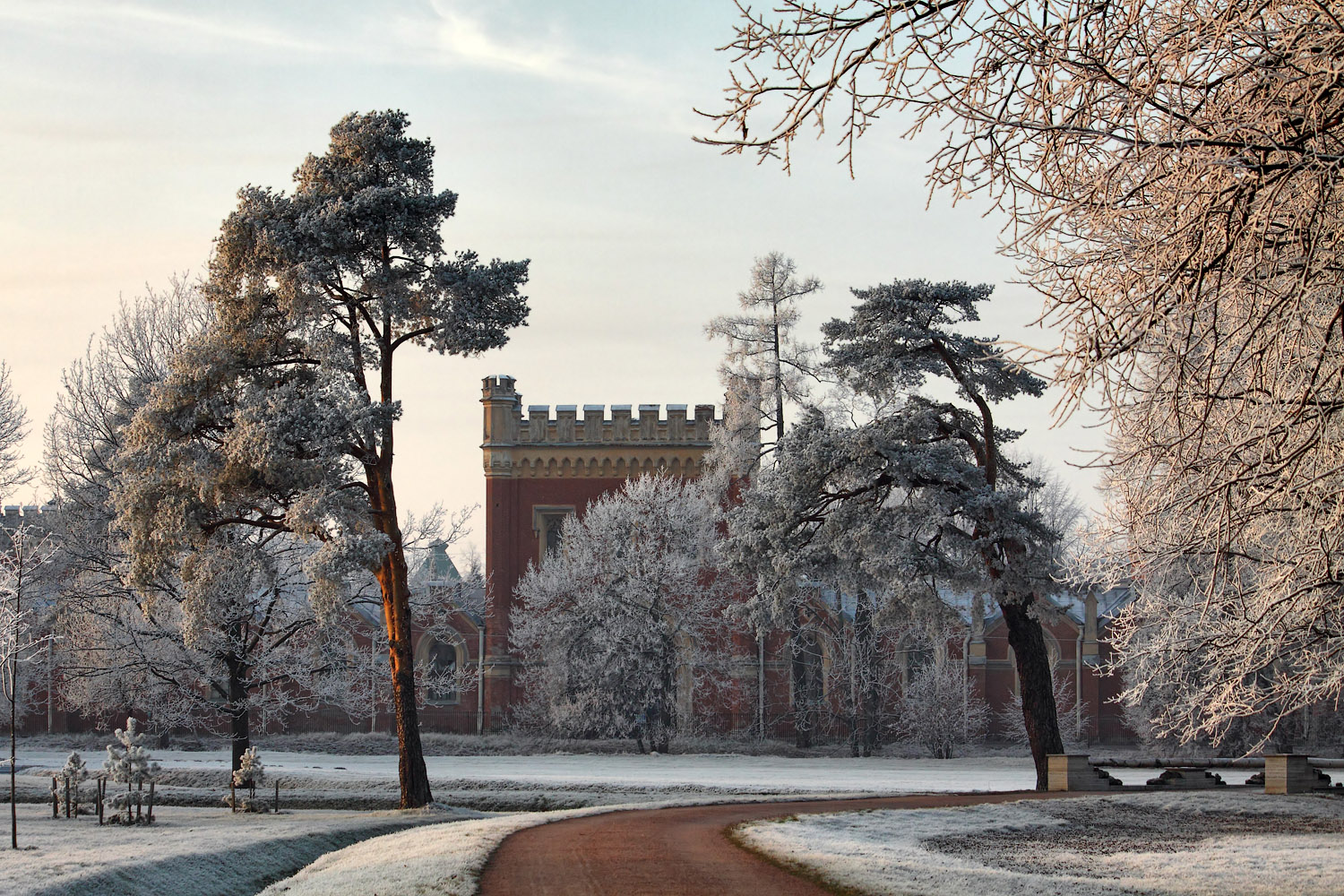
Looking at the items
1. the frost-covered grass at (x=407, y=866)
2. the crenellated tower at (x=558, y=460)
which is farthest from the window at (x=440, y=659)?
the frost-covered grass at (x=407, y=866)

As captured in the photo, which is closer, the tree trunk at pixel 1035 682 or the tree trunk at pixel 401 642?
the tree trunk at pixel 401 642

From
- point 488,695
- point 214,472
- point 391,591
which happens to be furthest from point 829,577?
point 488,695

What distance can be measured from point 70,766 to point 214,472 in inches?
209

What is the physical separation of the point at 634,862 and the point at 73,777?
12514 millimetres

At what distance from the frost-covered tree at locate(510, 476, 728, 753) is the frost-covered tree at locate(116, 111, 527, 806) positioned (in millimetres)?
16925

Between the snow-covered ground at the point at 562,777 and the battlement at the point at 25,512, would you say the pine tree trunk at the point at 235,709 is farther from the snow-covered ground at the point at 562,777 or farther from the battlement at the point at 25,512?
the battlement at the point at 25,512

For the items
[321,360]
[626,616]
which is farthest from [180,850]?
[626,616]

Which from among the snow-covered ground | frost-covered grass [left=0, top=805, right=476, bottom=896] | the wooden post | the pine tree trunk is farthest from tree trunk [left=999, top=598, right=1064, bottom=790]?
the pine tree trunk

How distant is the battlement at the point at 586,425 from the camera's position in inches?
1748

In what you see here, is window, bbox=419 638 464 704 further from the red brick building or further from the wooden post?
the wooden post

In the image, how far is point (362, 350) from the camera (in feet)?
71.0

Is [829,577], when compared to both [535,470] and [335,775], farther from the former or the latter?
[535,470]

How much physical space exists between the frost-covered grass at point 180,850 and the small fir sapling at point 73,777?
286mm

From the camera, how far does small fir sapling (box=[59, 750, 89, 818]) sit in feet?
66.2
